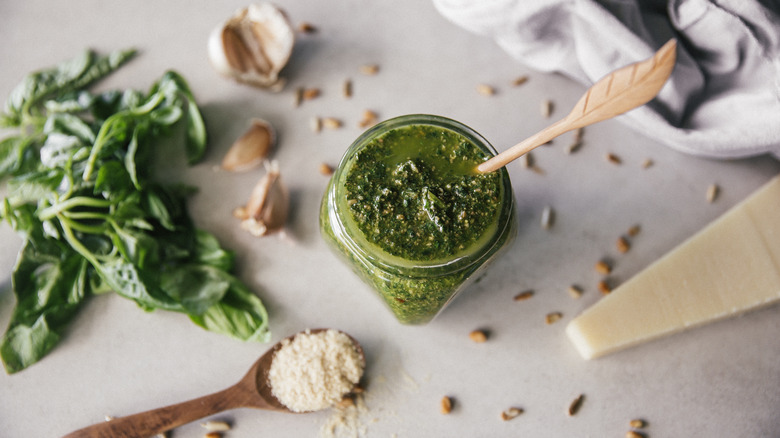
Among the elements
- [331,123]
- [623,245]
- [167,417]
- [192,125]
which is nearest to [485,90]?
[331,123]

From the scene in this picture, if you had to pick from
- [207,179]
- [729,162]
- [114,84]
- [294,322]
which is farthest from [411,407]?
[114,84]

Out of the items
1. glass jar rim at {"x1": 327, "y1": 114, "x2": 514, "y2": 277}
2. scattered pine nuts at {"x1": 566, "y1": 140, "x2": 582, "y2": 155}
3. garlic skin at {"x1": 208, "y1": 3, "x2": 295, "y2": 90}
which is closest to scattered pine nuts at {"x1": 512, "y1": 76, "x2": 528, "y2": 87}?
scattered pine nuts at {"x1": 566, "y1": 140, "x2": 582, "y2": 155}

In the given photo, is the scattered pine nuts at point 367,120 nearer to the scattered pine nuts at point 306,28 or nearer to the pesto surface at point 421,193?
the scattered pine nuts at point 306,28

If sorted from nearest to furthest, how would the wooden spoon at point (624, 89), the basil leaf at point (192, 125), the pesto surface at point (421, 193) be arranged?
the wooden spoon at point (624, 89), the pesto surface at point (421, 193), the basil leaf at point (192, 125)

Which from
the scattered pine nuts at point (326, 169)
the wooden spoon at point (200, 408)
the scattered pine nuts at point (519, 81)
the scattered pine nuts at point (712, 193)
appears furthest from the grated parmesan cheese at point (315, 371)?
the scattered pine nuts at point (712, 193)

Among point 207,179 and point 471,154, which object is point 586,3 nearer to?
point 471,154

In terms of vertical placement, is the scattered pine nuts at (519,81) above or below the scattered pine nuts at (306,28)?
below

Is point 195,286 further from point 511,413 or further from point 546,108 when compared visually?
point 546,108
